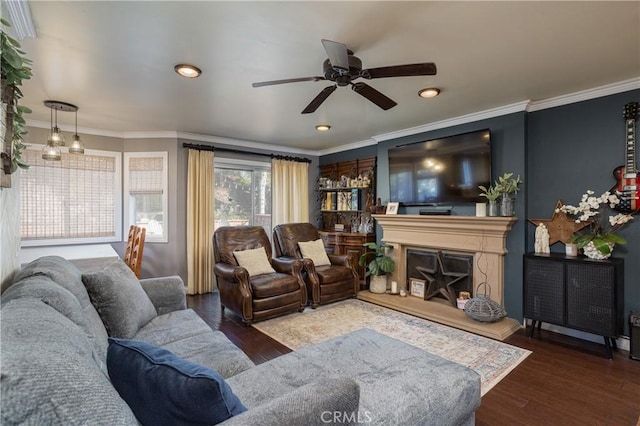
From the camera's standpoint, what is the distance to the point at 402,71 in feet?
6.66

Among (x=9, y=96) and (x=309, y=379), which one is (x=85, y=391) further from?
(x=9, y=96)

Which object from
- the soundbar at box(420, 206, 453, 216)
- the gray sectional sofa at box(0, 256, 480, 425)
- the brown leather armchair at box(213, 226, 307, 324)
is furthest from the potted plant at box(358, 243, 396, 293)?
the gray sectional sofa at box(0, 256, 480, 425)

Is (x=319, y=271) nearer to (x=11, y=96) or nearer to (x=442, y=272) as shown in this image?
(x=442, y=272)

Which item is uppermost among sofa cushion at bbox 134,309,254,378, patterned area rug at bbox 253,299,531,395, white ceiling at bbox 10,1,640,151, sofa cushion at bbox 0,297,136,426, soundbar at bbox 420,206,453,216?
white ceiling at bbox 10,1,640,151

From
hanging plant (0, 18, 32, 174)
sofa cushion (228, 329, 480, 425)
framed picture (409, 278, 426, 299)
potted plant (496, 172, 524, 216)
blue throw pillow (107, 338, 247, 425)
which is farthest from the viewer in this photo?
framed picture (409, 278, 426, 299)

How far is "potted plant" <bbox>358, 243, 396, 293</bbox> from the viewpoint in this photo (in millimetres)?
4566

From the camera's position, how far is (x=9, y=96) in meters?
1.33

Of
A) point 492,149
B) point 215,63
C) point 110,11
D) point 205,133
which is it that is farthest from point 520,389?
point 205,133

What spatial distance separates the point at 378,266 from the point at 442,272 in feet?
2.93

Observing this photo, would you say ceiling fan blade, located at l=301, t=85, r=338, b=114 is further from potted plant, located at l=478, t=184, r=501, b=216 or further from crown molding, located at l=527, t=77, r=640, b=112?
crown molding, located at l=527, t=77, r=640, b=112

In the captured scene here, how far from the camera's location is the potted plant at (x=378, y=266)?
→ 4566 millimetres

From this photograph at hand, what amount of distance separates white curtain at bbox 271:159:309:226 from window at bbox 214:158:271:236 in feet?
0.53

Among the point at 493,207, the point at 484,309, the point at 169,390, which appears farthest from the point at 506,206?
the point at 169,390

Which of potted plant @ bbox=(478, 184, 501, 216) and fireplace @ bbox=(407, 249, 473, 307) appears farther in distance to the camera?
fireplace @ bbox=(407, 249, 473, 307)
